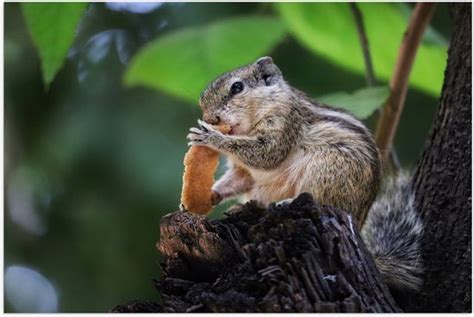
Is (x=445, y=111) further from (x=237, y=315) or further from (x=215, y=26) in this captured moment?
(x=237, y=315)

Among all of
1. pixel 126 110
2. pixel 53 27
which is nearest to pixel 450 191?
pixel 53 27

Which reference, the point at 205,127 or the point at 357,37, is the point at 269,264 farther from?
the point at 357,37

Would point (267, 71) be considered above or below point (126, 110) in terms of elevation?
above

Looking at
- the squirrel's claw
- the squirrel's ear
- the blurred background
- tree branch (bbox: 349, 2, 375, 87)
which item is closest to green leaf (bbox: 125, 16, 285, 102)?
the blurred background

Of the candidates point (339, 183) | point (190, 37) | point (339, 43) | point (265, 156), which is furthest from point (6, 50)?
point (339, 183)

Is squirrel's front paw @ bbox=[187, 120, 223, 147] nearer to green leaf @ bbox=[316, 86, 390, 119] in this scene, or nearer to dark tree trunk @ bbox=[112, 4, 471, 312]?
dark tree trunk @ bbox=[112, 4, 471, 312]

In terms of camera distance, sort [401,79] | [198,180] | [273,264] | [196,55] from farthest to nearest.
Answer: [196,55], [401,79], [198,180], [273,264]
